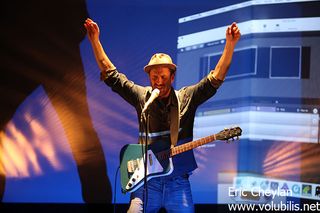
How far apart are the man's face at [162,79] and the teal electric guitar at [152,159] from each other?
1.23 feet

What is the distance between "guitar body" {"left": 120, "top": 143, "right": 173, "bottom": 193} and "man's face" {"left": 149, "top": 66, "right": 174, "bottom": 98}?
1.23ft

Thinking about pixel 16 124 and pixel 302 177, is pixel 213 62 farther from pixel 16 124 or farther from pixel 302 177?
pixel 16 124

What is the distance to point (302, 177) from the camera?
13.5 ft

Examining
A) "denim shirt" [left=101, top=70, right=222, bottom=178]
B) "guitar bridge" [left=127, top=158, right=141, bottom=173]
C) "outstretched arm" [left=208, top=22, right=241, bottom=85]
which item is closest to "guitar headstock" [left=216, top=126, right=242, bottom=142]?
"denim shirt" [left=101, top=70, right=222, bottom=178]

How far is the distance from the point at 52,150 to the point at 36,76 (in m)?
0.75

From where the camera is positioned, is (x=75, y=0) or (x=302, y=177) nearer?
(x=302, y=177)

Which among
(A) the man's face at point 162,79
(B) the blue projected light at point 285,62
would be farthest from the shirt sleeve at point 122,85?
(B) the blue projected light at point 285,62

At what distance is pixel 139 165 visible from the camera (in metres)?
3.10

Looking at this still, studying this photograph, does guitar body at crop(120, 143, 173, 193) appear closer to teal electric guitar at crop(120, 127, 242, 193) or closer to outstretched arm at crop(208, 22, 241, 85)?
teal electric guitar at crop(120, 127, 242, 193)

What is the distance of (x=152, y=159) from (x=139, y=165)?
113 mm

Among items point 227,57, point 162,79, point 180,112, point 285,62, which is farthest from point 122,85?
point 285,62

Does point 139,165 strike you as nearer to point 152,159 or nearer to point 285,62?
point 152,159

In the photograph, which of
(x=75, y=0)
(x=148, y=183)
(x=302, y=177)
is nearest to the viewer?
(x=148, y=183)

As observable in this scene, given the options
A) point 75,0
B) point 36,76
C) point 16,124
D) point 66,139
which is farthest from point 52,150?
point 75,0
